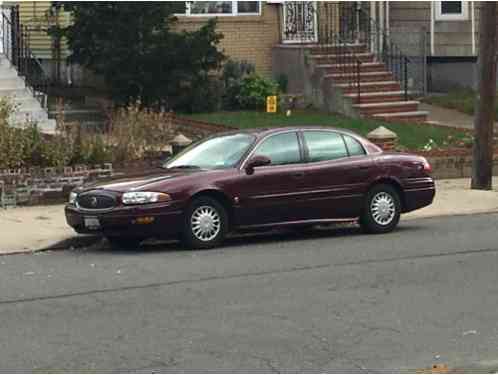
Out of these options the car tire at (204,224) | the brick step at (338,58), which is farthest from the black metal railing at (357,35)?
the car tire at (204,224)

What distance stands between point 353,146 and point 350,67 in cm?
1142

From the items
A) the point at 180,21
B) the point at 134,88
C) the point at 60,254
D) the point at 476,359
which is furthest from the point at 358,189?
the point at 180,21

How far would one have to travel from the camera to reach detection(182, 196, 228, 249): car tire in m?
13.0

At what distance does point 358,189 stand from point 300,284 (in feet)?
11.4

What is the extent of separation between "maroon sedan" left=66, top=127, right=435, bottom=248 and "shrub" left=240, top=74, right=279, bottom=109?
9927 mm

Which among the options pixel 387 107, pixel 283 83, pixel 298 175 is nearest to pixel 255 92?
pixel 283 83

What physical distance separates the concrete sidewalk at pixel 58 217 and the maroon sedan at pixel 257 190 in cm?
66

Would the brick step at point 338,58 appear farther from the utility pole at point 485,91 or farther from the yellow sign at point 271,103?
the utility pole at point 485,91

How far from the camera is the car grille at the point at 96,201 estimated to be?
1286 cm

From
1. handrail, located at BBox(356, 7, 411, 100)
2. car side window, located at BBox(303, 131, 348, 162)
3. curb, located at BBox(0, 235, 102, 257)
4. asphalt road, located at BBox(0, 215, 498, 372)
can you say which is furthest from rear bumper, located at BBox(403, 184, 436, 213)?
handrail, located at BBox(356, 7, 411, 100)

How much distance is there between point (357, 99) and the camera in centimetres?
2442

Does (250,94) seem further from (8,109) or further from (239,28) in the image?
(8,109)

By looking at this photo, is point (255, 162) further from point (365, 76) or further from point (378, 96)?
point (365, 76)

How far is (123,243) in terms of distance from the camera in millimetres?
13719
